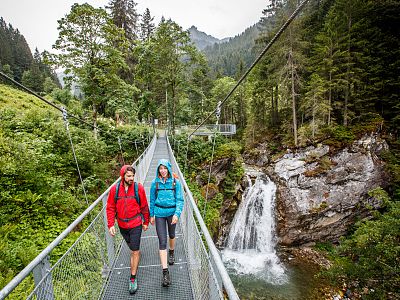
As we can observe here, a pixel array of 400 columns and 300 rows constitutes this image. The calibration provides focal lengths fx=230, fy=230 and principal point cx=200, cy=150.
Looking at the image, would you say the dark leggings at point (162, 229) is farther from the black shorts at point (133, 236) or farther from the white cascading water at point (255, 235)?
the white cascading water at point (255, 235)

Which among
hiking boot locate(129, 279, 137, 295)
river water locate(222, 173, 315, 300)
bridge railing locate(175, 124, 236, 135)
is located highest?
bridge railing locate(175, 124, 236, 135)

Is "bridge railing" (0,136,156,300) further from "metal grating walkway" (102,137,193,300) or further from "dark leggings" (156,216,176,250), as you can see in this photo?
"dark leggings" (156,216,176,250)

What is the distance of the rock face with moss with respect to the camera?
14.0 m

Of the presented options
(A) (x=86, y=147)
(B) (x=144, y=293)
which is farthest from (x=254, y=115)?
(B) (x=144, y=293)

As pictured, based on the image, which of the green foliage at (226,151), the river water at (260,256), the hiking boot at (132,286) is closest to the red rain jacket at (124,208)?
the hiking boot at (132,286)

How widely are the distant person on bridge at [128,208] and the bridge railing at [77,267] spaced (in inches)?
12.7

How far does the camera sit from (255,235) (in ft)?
45.7

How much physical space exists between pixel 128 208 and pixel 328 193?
1453 centimetres

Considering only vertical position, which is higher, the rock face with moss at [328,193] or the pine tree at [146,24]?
the pine tree at [146,24]

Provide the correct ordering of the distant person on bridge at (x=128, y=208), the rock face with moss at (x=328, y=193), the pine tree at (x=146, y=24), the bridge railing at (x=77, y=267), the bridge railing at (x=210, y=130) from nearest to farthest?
the bridge railing at (x=77, y=267)
the distant person on bridge at (x=128, y=208)
the rock face with moss at (x=328, y=193)
the bridge railing at (x=210, y=130)
the pine tree at (x=146, y=24)

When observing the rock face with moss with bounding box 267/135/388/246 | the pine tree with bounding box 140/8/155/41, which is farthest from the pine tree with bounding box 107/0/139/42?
the rock face with moss with bounding box 267/135/388/246

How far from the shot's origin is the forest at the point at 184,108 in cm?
547

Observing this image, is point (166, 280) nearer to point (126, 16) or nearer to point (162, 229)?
point (162, 229)

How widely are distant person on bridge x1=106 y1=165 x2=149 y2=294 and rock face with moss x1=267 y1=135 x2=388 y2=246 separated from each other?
13.1 meters
